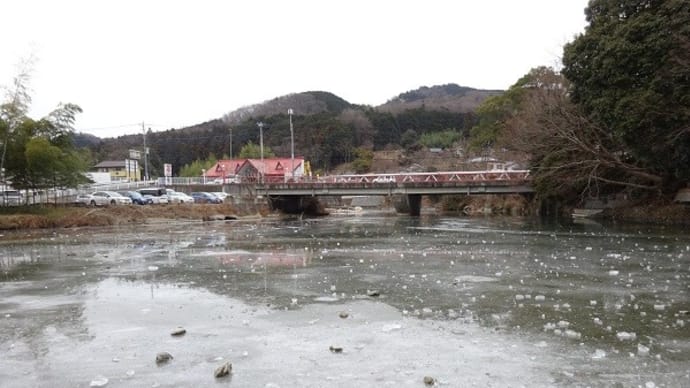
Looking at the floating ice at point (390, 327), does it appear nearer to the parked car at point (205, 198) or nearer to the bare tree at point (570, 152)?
the bare tree at point (570, 152)

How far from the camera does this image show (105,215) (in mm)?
44594

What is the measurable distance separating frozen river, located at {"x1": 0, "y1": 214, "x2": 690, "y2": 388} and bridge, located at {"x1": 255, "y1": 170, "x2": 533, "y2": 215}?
32815mm

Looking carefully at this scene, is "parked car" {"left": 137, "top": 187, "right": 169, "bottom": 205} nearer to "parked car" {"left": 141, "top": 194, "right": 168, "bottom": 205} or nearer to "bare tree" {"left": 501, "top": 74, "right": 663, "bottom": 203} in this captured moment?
"parked car" {"left": 141, "top": 194, "right": 168, "bottom": 205}

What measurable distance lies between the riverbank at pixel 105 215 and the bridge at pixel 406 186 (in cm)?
696

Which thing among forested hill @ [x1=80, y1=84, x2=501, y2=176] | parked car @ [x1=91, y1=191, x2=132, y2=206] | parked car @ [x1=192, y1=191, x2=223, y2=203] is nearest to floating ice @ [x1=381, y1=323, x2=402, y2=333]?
parked car @ [x1=91, y1=191, x2=132, y2=206]

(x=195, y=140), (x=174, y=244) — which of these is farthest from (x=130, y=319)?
(x=195, y=140)

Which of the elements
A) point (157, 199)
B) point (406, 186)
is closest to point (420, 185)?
point (406, 186)

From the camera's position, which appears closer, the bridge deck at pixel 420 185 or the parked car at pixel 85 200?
the parked car at pixel 85 200

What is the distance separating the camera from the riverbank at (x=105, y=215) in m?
39.8

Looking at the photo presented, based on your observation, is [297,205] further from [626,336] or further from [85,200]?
[626,336]

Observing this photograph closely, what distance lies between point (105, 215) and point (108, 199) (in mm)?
7758

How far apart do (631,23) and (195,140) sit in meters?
117

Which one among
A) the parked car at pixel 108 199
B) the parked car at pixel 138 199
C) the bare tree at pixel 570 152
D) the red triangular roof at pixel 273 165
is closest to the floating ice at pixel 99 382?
the bare tree at pixel 570 152

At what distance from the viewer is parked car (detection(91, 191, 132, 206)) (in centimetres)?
5125
